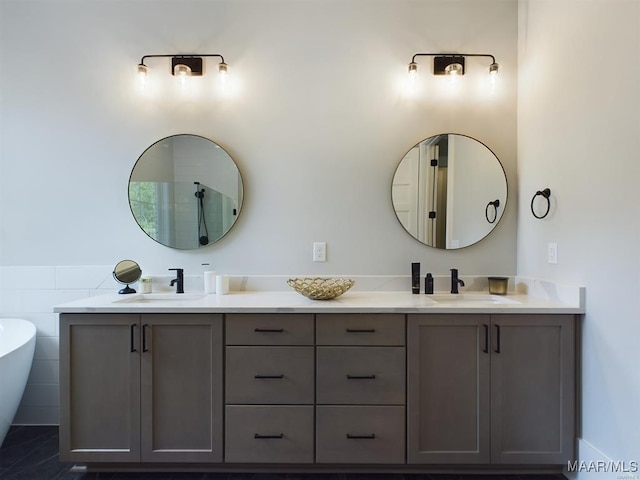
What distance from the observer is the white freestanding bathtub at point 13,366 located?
1863 millimetres

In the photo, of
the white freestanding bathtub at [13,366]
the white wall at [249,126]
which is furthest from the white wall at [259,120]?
the white freestanding bathtub at [13,366]

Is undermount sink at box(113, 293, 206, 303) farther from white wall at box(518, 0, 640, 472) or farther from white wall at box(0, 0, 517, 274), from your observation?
white wall at box(518, 0, 640, 472)

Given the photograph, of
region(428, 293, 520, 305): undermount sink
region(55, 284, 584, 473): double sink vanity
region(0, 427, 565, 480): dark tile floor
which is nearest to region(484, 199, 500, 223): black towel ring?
region(428, 293, 520, 305): undermount sink

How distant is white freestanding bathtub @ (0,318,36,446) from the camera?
186 cm

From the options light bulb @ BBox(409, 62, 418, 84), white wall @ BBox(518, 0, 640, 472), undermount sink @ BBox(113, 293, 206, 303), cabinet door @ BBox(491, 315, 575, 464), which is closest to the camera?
white wall @ BBox(518, 0, 640, 472)

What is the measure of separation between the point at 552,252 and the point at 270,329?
5.47 feet

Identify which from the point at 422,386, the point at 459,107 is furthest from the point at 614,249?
the point at 459,107

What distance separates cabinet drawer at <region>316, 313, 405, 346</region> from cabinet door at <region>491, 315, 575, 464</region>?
513 millimetres

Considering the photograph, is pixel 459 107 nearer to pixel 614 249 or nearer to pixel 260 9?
pixel 614 249

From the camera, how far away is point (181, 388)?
68.1 inches

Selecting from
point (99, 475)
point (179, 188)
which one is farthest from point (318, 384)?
point (179, 188)

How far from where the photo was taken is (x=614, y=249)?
4.97ft

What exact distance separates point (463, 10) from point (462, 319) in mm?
2096

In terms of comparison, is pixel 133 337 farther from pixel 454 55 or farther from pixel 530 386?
pixel 454 55
